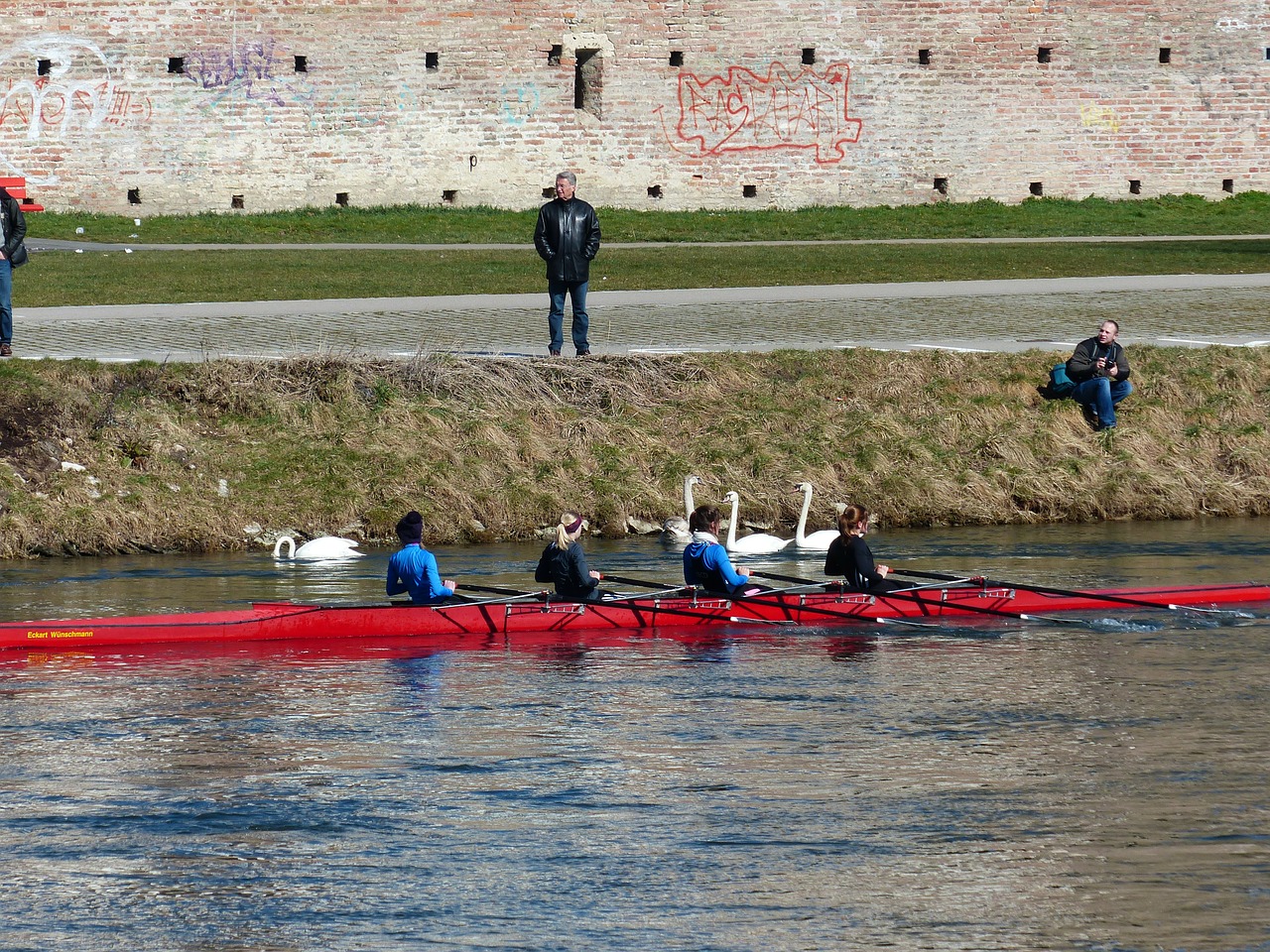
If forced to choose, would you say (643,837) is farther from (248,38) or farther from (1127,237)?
(248,38)

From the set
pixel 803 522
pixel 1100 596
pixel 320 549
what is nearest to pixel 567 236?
pixel 803 522

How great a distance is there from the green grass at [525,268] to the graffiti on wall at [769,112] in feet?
24.3

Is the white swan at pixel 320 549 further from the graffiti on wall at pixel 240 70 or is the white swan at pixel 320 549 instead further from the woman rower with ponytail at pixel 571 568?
the graffiti on wall at pixel 240 70

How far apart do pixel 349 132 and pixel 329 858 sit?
30154 mm

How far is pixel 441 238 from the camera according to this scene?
3328cm

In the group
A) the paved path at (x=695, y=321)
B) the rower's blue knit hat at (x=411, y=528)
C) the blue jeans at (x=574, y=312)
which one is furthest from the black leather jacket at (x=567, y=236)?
the rower's blue knit hat at (x=411, y=528)

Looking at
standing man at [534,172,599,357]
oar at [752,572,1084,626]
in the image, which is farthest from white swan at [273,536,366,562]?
oar at [752,572,1084,626]

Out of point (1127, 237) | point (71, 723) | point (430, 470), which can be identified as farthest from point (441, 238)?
point (71, 723)

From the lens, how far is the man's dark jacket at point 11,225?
57.8 ft

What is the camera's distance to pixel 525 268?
27500 mm

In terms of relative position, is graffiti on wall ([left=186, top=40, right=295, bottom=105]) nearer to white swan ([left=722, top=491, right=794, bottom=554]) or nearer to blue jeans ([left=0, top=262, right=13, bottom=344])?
blue jeans ([left=0, top=262, right=13, bottom=344])

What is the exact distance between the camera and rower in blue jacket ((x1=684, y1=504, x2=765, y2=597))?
13641mm

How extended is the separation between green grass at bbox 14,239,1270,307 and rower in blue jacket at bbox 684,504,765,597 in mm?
11028

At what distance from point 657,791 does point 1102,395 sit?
1070 cm
